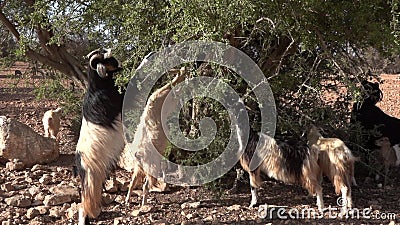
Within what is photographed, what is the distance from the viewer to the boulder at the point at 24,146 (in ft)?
23.6

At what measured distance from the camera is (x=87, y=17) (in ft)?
20.3

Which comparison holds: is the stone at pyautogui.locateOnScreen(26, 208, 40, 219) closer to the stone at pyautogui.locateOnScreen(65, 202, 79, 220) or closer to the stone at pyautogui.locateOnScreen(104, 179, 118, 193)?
the stone at pyautogui.locateOnScreen(65, 202, 79, 220)

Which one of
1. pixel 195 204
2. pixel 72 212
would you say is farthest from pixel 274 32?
pixel 72 212

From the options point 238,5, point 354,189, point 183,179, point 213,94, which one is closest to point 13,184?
point 183,179

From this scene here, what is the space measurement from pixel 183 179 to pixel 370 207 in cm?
215

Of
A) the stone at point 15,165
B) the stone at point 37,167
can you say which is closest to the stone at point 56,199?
the stone at point 37,167

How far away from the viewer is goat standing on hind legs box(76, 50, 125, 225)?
15.5 ft

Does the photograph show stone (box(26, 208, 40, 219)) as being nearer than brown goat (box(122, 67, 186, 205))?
Yes

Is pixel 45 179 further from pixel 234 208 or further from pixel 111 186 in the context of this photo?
pixel 234 208

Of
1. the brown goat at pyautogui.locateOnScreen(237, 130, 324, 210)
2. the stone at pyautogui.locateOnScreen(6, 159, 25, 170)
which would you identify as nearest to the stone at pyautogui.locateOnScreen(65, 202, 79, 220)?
the brown goat at pyautogui.locateOnScreen(237, 130, 324, 210)

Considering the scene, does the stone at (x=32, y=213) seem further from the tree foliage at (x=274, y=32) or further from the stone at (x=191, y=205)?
the tree foliage at (x=274, y=32)

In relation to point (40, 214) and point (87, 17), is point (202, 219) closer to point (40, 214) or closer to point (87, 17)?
point (40, 214)

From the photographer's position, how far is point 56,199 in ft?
18.0

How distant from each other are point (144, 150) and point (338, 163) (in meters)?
2.09
